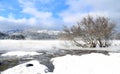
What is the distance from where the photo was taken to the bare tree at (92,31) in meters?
43.8

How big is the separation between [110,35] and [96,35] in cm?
298

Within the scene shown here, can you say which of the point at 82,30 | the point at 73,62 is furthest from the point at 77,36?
the point at 73,62

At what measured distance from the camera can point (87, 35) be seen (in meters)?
44.3

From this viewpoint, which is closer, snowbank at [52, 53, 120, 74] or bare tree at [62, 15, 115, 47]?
snowbank at [52, 53, 120, 74]

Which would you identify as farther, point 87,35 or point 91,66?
point 87,35

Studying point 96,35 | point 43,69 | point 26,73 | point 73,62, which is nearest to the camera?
point 26,73

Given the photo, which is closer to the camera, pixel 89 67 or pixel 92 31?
pixel 89 67

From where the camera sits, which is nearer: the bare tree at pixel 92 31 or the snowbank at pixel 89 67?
the snowbank at pixel 89 67

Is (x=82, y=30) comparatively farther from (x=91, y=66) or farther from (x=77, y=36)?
(x=91, y=66)

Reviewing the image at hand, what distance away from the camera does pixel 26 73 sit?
1555 centimetres

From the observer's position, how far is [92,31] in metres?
43.6

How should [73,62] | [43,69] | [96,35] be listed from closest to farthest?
[43,69], [73,62], [96,35]

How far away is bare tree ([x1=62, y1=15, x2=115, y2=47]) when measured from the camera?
Result: 43.8 m

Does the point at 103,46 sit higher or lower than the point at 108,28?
lower
